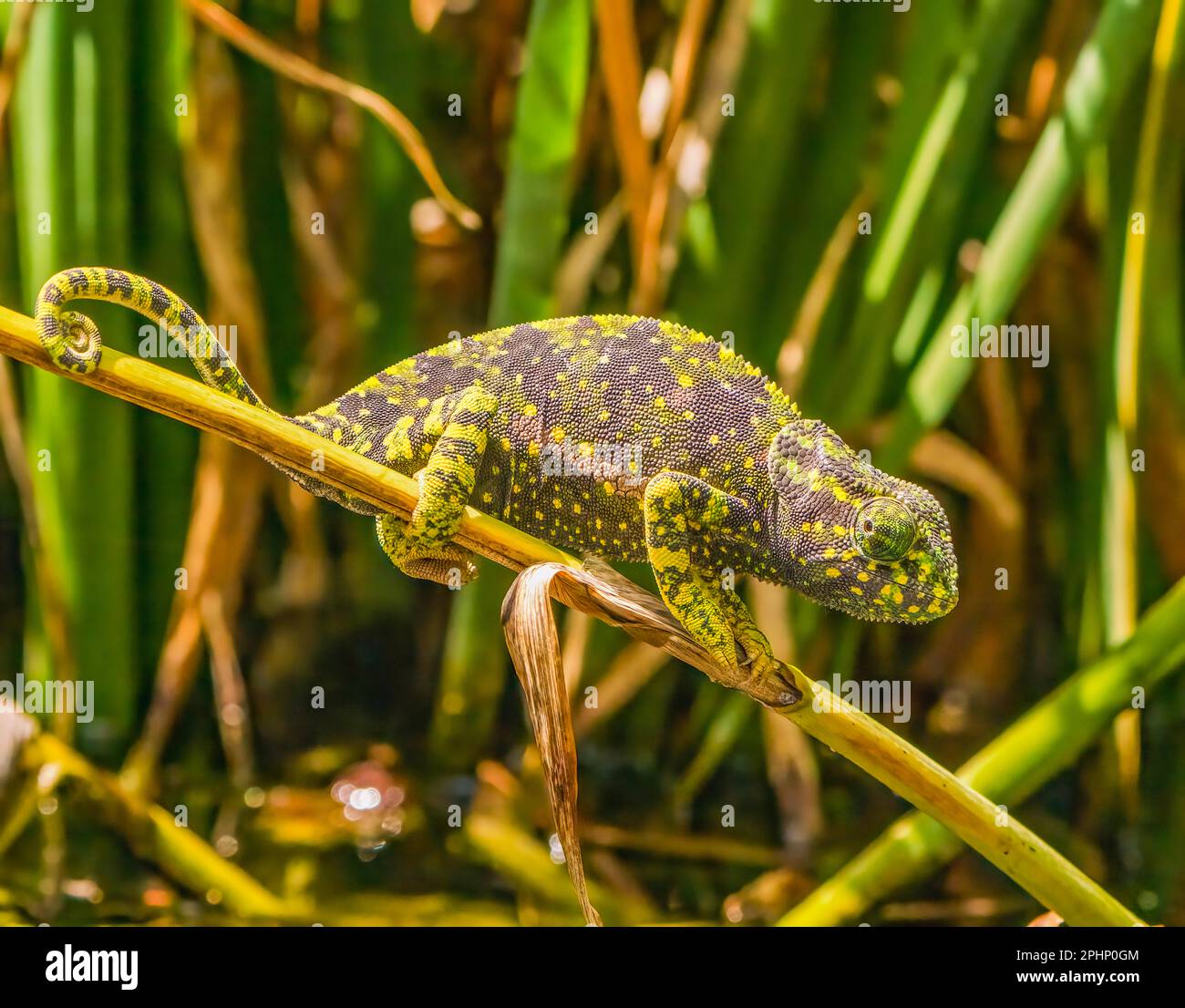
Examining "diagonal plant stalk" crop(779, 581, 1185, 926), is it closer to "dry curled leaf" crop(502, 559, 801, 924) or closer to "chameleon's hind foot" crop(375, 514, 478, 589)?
"dry curled leaf" crop(502, 559, 801, 924)

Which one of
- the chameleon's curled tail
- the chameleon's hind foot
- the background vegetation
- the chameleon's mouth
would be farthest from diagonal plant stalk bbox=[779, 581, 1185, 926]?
the chameleon's curled tail

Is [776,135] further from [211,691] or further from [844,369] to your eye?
[211,691]

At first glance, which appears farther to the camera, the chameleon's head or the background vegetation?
the background vegetation

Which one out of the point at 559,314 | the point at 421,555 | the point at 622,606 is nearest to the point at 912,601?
the point at 622,606

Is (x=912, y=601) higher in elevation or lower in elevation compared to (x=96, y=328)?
lower

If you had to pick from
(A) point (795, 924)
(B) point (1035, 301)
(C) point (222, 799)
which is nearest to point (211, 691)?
(C) point (222, 799)

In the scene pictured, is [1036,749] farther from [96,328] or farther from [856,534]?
[96,328]

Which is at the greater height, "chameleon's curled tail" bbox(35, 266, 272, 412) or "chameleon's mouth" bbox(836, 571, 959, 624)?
"chameleon's curled tail" bbox(35, 266, 272, 412)

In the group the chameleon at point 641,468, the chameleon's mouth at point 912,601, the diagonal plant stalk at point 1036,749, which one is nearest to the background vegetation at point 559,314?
the diagonal plant stalk at point 1036,749
